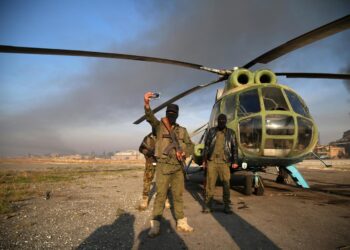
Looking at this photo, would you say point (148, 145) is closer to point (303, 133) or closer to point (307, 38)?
point (303, 133)

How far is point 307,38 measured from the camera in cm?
496

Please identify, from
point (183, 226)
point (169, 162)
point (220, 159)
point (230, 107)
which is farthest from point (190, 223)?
point (230, 107)

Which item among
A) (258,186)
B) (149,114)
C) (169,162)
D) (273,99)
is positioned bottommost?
(258,186)

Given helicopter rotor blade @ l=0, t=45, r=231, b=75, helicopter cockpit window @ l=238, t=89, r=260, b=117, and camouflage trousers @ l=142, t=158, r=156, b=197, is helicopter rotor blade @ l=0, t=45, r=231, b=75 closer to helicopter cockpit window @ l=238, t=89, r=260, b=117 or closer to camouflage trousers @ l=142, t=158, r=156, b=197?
helicopter cockpit window @ l=238, t=89, r=260, b=117

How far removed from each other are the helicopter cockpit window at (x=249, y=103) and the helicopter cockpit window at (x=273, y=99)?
21 centimetres

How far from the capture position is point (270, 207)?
548cm

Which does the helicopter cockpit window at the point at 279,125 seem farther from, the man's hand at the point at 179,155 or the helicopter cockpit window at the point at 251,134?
the man's hand at the point at 179,155

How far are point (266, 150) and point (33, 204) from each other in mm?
5876

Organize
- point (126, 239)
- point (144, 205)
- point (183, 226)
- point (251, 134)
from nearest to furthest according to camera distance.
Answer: point (126, 239), point (183, 226), point (144, 205), point (251, 134)

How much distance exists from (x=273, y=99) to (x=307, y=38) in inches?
72.5

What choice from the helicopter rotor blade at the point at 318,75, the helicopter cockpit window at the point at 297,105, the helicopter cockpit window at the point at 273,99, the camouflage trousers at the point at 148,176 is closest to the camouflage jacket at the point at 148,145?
the camouflage trousers at the point at 148,176

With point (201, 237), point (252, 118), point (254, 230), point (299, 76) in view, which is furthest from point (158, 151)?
point (299, 76)

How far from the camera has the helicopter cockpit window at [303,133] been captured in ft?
19.3

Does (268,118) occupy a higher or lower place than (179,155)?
higher
